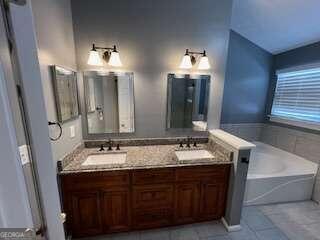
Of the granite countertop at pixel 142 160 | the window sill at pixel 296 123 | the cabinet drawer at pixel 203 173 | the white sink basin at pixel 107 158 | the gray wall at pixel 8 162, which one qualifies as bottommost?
the cabinet drawer at pixel 203 173

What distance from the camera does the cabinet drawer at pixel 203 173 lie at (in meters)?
1.91

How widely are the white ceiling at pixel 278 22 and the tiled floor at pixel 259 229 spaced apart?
2.41 meters

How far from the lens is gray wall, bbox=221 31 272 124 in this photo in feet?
10.2

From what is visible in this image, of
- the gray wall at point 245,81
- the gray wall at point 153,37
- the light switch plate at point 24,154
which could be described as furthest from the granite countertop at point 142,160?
the gray wall at point 245,81

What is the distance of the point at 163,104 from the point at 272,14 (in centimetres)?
183

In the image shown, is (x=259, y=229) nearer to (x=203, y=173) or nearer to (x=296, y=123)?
(x=203, y=173)

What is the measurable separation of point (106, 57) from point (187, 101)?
1.17 meters

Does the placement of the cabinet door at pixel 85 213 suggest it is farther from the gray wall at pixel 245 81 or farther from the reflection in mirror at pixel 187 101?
the gray wall at pixel 245 81

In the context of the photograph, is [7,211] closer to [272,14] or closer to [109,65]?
[109,65]

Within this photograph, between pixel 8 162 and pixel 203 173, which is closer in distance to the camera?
pixel 8 162

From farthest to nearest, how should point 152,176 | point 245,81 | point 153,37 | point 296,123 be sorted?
point 245,81 → point 296,123 → point 153,37 → point 152,176

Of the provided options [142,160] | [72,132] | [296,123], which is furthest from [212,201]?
[296,123]

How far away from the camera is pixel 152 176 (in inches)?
72.8

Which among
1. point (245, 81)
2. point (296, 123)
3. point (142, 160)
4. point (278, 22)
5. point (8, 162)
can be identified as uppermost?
point (278, 22)
